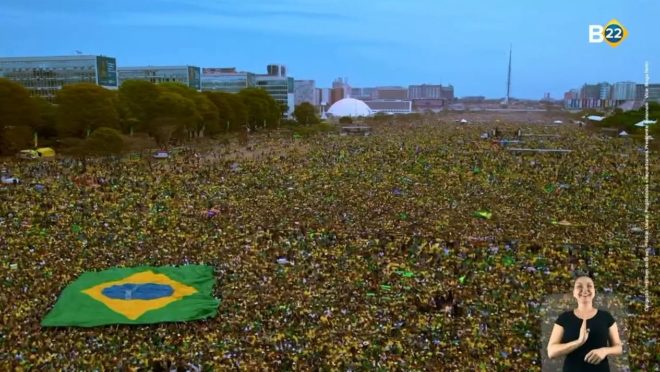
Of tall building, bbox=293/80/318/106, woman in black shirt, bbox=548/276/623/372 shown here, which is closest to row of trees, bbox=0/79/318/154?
woman in black shirt, bbox=548/276/623/372

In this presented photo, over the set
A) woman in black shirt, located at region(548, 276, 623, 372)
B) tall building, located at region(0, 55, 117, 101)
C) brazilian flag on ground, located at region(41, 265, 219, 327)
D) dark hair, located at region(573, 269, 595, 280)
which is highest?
tall building, located at region(0, 55, 117, 101)

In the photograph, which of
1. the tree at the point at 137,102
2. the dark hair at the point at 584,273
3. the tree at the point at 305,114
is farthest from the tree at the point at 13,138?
the tree at the point at 305,114

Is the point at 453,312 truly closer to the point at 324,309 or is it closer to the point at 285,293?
the point at 324,309

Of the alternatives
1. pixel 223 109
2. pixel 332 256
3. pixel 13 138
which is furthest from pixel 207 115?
pixel 332 256

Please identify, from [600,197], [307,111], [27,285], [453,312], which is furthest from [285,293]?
[307,111]

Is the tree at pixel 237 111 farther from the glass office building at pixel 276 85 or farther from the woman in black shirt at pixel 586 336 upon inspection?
the glass office building at pixel 276 85

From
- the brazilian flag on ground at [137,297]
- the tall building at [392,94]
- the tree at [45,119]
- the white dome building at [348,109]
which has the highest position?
the tall building at [392,94]

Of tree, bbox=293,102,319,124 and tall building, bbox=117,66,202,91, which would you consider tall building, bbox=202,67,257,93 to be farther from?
tree, bbox=293,102,319,124
